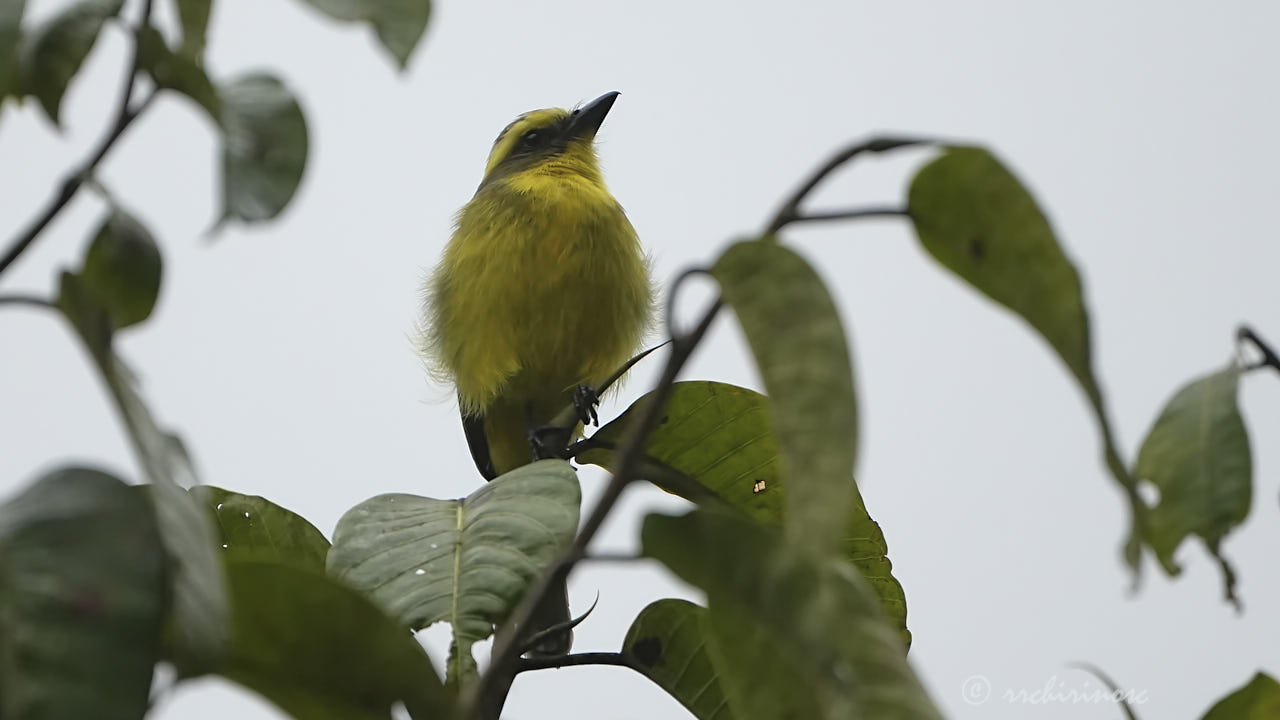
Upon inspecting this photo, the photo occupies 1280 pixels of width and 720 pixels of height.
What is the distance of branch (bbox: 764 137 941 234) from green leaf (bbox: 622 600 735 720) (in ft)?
2.50

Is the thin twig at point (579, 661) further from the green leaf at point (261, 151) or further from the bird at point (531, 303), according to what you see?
the bird at point (531, 303)

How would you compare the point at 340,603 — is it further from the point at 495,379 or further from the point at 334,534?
the point at 495,379

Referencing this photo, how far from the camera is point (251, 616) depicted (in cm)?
72

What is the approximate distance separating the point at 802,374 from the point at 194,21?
1.62 feet

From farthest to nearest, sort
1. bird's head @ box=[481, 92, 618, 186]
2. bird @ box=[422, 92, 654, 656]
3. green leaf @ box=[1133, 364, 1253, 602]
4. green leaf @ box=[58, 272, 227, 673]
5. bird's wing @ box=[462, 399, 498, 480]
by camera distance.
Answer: bird's head @ box=[481, 92, 618, 186] → bird's wing @ box=[462, 399, 498, 480] → bird @ box=[422, 92, 654, 656] → green leaf @ box=[1133, 364, 1253, 602] → green leaf @ box=[58, 272, 227, 673]

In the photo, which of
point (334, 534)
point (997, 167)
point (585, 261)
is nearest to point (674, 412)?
point (334, 534)

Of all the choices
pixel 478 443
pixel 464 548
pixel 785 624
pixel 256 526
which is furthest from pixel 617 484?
A: pixel 478 443

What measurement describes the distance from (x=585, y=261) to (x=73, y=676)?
2634 millimetres

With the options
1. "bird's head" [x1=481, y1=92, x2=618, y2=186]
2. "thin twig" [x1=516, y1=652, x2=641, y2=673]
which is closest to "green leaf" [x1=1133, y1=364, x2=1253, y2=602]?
"thin twig" [x1=516, y1=652, x2=641, y2=673]

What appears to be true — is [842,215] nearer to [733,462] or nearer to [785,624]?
[785,624]

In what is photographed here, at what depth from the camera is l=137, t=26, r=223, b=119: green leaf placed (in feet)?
2.63

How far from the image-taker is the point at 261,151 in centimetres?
86

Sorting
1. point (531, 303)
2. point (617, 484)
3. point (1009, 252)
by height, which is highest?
point (1009, 252)

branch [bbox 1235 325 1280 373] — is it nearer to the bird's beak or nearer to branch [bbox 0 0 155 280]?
branch [bbox 0 0 155 280]
